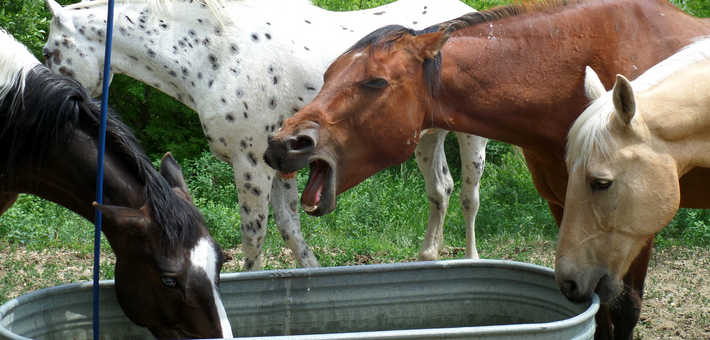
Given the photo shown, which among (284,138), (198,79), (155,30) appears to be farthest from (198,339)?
(155,30)

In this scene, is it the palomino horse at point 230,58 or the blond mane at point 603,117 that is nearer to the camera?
the blond mane at point 603,117

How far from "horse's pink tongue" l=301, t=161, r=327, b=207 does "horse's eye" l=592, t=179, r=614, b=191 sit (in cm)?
109

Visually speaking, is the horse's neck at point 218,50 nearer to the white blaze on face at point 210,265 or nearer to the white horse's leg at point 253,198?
the white horse's leg at point 253,198

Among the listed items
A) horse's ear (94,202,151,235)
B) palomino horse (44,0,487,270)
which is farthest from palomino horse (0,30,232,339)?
palomino horse (44,0,487,270)

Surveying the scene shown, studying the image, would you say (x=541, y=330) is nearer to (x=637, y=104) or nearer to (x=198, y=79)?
(x=637, y=104)

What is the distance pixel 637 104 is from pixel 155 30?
9.21 feet

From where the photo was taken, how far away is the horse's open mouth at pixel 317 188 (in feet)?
8.87

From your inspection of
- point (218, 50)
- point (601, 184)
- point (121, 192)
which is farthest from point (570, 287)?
point (218, 50)

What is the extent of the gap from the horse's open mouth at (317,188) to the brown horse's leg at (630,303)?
4.67 feet

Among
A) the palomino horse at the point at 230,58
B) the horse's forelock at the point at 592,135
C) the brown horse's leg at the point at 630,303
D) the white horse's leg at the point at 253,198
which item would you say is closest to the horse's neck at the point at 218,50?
the palomino horse at the point at 230,58

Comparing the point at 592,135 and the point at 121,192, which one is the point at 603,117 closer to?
the point at 592,135

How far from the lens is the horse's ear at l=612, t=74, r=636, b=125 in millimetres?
2137

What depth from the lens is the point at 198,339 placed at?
219cm

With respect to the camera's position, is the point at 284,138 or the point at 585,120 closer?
the point at 585,120
